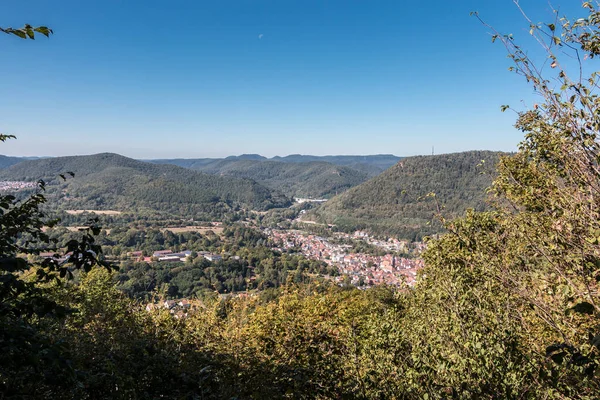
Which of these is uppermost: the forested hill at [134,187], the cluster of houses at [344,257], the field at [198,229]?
the forested hill at [134,187]

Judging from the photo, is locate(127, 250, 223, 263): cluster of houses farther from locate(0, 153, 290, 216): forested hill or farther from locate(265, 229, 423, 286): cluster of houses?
locate(0, 153, 290, 216): forested hill

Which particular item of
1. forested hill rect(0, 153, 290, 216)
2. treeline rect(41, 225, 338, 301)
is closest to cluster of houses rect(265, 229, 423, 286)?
treeline rect(41, 225, 338, 301)

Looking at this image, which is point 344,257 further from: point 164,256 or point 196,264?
point 164,256

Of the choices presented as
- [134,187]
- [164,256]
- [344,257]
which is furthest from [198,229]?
[134,187]

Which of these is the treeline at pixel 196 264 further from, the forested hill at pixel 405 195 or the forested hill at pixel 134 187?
the forested hill at pixel 134 187

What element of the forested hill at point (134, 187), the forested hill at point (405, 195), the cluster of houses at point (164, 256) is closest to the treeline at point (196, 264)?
the cluster of houses at point (164, 256)

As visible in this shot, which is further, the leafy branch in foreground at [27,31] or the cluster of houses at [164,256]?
the cluster of houses at [164,256]
